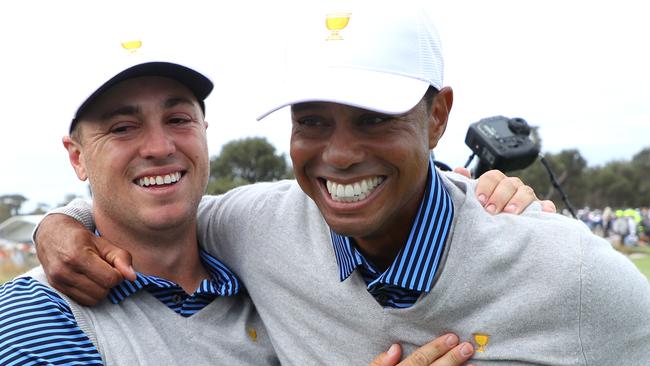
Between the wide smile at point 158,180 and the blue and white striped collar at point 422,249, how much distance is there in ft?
2.43

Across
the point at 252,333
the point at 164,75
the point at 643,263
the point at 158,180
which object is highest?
A: the point at 164,75

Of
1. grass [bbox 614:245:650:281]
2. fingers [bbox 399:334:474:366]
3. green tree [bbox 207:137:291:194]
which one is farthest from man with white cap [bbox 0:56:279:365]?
green tree [bbox 207:137:291:194]

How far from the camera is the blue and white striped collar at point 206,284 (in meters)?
2.59

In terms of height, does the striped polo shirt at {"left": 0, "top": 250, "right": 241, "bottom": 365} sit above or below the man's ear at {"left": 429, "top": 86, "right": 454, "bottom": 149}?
below

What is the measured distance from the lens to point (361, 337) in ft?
8.21

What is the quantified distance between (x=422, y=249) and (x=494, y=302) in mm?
292

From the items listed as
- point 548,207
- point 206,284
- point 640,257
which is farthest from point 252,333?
point 640,257

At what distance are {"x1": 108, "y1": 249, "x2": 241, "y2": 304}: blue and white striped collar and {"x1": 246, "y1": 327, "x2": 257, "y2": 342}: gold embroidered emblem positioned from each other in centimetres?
16

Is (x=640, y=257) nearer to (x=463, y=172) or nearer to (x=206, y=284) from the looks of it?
(x=463, y=172)

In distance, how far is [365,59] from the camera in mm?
2307

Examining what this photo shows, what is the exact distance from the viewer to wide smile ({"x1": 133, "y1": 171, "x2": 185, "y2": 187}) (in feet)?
9.11

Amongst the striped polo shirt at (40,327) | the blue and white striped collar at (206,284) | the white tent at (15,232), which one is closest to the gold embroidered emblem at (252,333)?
the blue and white striped collar at (206,284)

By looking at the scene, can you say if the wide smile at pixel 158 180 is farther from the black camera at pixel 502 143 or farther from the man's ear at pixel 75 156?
the black camera at pixel 502 143

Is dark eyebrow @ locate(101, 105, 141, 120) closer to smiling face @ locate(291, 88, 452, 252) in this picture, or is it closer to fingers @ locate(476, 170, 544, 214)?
smiling face @ locate(291, 88, 452, 252)
